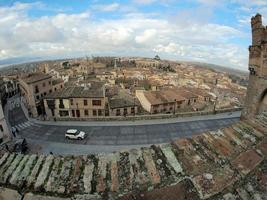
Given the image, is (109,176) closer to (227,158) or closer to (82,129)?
(227,158)

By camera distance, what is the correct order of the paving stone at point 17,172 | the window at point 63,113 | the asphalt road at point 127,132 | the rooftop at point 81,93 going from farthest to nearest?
the window at point 63,113 < the rooftop at point 81,93 < the asphalt road at point 127,132 < the paving stone at point 17,172

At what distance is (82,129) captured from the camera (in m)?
31.2

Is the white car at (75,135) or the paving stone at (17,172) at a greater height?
the paving stone at (17,172)

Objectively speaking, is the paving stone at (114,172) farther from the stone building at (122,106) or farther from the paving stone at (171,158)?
the stone building at (122,106)

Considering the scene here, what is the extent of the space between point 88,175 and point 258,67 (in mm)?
14605

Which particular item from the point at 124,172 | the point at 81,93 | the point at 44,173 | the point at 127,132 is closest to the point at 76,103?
the point at 81,93

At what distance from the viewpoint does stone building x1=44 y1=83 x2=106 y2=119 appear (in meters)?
37.5

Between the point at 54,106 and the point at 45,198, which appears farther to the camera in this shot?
the point at 54,106

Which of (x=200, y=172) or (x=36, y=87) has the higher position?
(x=200, y=172)

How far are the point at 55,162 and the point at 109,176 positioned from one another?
102 centimetres

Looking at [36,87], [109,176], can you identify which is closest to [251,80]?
[109,176]

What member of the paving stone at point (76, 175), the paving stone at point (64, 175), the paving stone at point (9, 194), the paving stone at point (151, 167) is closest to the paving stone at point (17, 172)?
the paving stone at point (9, 194)

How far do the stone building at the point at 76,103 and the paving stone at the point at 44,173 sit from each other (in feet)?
110

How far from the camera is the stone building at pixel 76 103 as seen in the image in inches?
1475
